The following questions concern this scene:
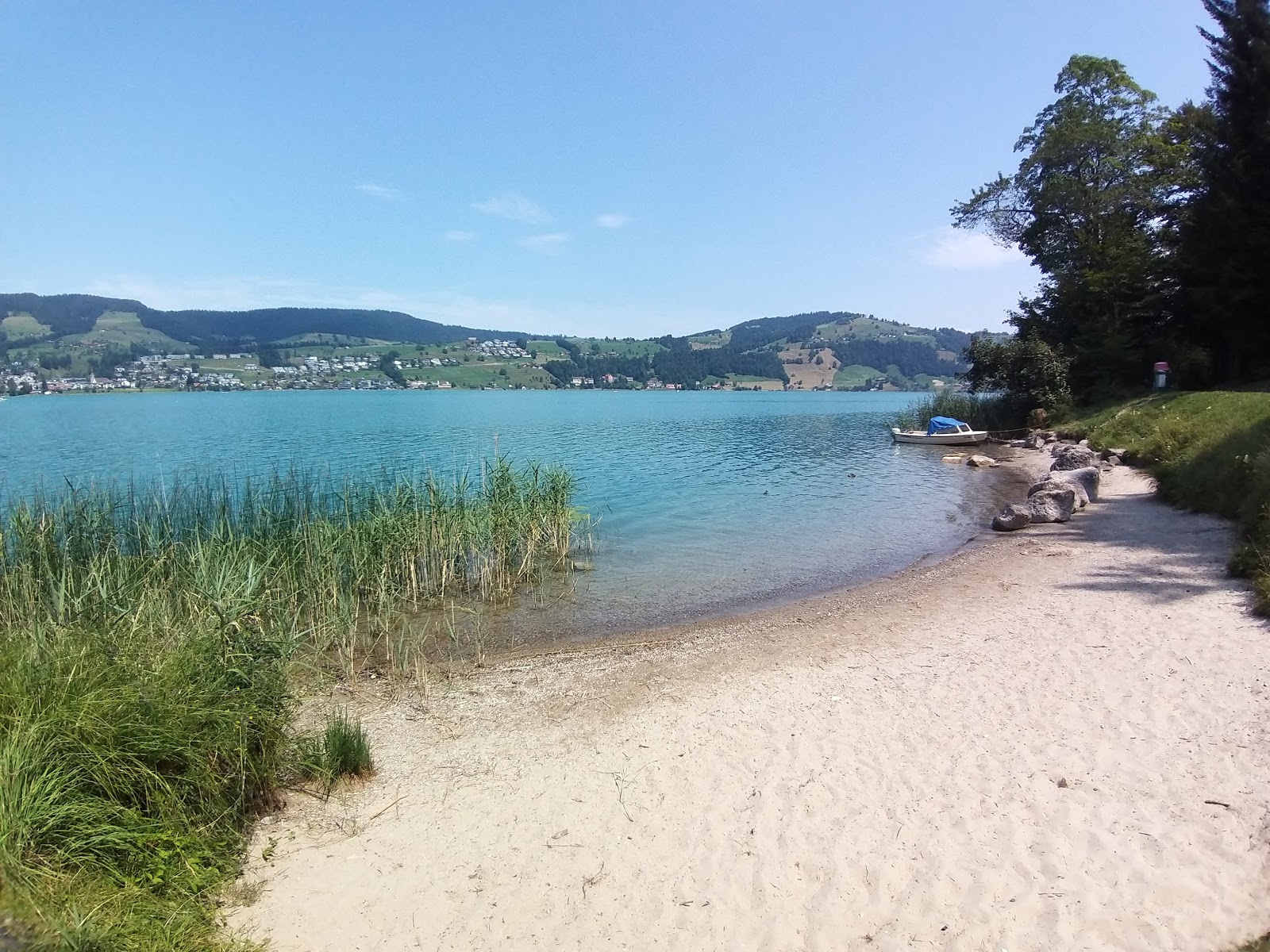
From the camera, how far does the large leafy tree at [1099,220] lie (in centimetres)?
3228

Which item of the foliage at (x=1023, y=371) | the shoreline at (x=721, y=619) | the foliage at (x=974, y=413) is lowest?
the shoreline at (x=721, y=619)

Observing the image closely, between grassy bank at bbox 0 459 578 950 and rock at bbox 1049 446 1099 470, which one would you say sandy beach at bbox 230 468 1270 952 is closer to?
grassy bank at bbox 0 459 578 950

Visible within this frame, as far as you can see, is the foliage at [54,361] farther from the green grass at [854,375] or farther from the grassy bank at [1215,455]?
the green grass at [854,375]

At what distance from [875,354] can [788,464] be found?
524ft

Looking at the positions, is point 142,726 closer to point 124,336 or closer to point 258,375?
point 258,375

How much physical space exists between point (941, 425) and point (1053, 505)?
73.3 ft

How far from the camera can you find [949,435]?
1412 inches

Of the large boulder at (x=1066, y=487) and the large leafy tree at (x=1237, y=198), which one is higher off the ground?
the large leafy tree at (x=1237, y=198)

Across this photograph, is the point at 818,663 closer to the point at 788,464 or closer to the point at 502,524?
the point at 502,524

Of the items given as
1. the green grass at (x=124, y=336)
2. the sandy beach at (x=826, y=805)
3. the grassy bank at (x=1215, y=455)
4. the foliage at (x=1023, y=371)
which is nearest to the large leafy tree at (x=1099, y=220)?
the foliage at (x=1023, y=371)

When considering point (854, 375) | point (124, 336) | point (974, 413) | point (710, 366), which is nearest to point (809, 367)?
point (854, 375)

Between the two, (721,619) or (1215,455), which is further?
(1215,455)

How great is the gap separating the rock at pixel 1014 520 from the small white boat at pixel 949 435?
21.2 metres

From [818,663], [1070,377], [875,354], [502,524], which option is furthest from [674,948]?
[875,354]
